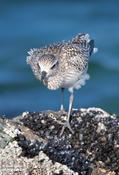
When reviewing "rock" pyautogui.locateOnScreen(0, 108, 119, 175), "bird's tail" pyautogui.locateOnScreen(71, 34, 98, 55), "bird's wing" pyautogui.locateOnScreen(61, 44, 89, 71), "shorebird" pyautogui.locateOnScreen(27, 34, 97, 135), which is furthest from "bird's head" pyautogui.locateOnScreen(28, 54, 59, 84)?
"bird's tail" pyautogui.locateOnScreen(71, 34, 98, 55)

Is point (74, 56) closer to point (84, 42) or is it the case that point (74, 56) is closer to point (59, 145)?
point (84, 42)

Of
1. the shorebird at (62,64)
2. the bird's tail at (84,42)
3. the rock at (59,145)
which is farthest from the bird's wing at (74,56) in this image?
the rock at (59,145)

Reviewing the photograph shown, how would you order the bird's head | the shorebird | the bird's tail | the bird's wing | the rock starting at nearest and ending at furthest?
the rock, the bird's head, the shorebird, the bird's wing, the bird's tail

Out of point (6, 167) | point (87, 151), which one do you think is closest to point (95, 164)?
point (87, 151)

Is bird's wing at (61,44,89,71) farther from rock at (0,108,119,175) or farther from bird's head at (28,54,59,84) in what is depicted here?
rock at (0,108,119,175)

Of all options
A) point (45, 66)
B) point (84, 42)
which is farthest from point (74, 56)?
point (45, 66)
